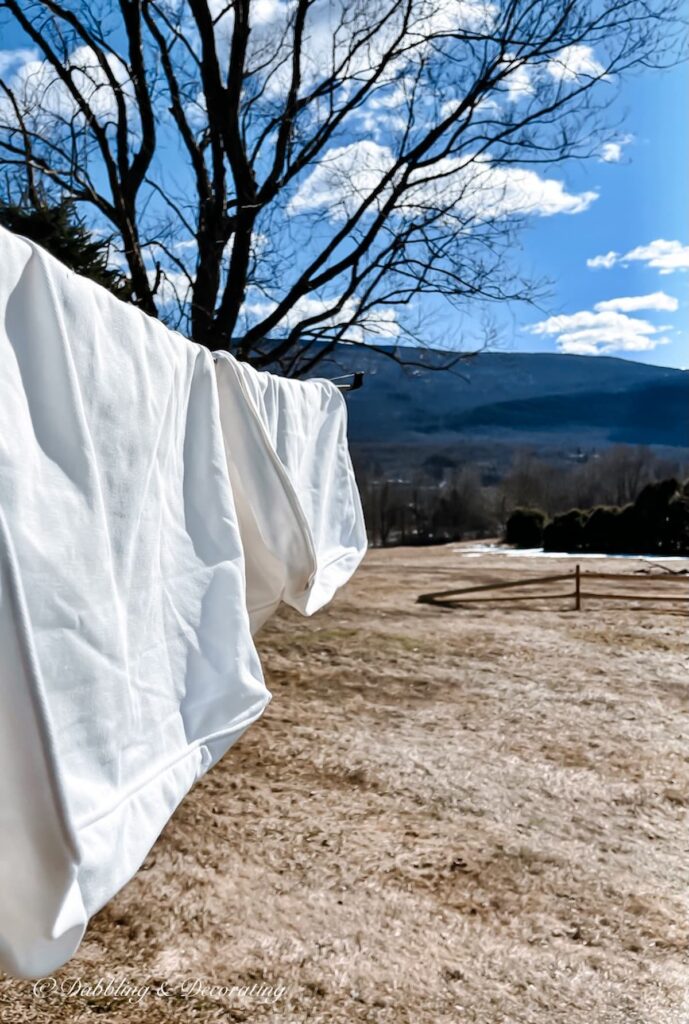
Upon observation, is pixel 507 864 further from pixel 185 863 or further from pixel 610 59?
pixel 610 59

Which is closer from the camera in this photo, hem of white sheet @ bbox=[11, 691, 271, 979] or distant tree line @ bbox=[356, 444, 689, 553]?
hem of white sheet @ bbox=[11, 691, 271, 979]

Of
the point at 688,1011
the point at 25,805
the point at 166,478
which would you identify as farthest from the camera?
the point at 688,1011

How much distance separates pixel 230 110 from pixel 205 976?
129 inches

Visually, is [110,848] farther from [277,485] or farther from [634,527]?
[634,527]

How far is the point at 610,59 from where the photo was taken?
→ 12.8 ft

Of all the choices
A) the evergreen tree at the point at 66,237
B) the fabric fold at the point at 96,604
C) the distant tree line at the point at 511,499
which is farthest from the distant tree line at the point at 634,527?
the fabric fold at the point at 96,604

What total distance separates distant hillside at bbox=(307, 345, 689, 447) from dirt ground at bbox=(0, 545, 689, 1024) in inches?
1871

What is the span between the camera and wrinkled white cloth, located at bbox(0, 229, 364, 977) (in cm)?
57

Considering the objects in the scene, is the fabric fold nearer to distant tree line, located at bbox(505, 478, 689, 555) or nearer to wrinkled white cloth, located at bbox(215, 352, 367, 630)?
wrinkled white cloth, located at bbox(215, 352, 367, 630)

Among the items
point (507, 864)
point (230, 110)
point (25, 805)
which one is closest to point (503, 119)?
point (230, 110)

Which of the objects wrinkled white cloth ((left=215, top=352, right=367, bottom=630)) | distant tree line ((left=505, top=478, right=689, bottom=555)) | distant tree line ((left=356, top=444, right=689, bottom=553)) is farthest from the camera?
distant tree line ((left=356, top=444, right=689, bottom=553))

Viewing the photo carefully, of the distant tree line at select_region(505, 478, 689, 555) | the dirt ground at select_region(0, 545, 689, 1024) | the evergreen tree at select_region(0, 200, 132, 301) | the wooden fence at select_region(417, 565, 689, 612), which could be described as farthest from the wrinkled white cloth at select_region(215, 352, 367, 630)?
the distant tree line at select_region(505, 478, 689, 555)

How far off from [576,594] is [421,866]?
3467 millimetres

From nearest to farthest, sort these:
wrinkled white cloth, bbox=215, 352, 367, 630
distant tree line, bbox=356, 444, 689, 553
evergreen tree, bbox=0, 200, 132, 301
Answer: wrinkled white cloth, bbox=215, 352, 367, 630 < evergreen tree, bbox=0, 200, 132, 301 < distant tree line, bbox=356, 444, 689, 553
